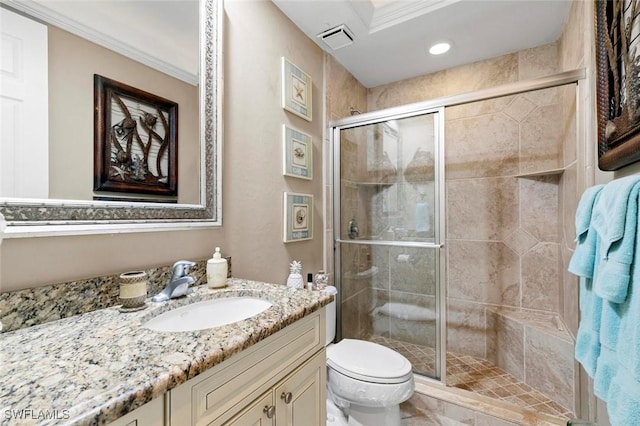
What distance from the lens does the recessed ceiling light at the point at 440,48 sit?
190cm

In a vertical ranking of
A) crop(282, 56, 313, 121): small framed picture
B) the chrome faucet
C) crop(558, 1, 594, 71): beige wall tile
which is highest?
crop(558, 1, 594, 71): beige wall tile

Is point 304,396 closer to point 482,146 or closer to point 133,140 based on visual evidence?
point 133,140

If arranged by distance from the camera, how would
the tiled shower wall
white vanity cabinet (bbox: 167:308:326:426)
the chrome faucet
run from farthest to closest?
the tiled shower wall < the chrome faucet < white vanity cabinet (bbox: 167:308:326:426)

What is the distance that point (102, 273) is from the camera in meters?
0.83

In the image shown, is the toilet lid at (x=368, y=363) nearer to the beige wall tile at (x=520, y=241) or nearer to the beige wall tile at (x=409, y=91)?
the beige wall tile at (x=520, y=241)

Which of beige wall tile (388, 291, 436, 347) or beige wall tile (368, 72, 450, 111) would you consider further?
beige wall tile (368, 72, 450, 111)

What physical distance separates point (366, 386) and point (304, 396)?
54 cm

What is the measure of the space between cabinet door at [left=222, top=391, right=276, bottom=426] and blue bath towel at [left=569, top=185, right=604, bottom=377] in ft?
3.04

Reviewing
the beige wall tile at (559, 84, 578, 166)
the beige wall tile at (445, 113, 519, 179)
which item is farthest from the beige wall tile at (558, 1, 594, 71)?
the beige wall tile at (445, 113, 519, 179)

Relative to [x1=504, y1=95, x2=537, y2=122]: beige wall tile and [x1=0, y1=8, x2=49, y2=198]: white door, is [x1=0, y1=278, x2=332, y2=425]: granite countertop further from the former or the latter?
[x1=504, y1=95, x2=537, y2=122]: beige wall tile

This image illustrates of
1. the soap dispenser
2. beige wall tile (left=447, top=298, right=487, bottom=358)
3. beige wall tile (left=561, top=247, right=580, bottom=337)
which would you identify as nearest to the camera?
the soap dispenser

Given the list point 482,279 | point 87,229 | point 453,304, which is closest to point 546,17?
point 482,279

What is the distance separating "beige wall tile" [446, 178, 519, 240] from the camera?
207cm

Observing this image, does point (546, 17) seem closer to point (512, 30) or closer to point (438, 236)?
point (512, 30)
